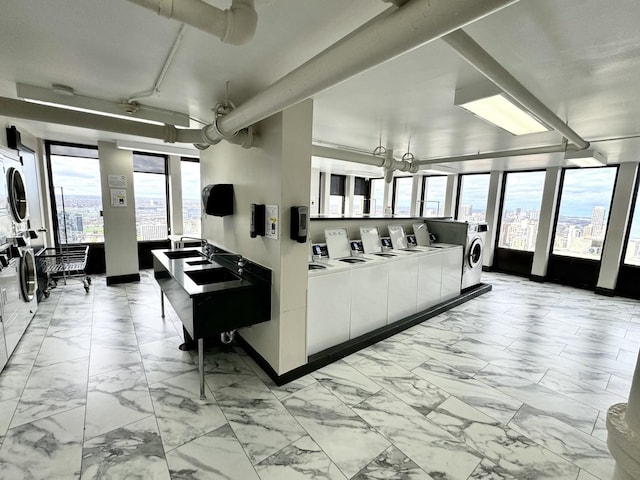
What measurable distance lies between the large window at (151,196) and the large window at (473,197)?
705 centimetres

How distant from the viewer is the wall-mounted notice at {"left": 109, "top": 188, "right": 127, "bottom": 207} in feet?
16.0

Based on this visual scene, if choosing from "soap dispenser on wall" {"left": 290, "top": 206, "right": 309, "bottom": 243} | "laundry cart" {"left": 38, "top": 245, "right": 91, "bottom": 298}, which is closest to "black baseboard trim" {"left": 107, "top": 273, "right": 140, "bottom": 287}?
"laundry cart" {"left": 38, "top": 245, "right": 91, "bottom": 298}

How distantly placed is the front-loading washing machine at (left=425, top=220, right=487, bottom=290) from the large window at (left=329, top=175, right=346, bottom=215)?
3865 mm

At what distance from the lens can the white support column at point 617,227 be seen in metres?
5.16

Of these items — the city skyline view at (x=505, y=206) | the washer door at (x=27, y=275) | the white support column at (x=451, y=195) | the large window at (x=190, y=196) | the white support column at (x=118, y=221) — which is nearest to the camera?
the washer door at (x=27, y=275)

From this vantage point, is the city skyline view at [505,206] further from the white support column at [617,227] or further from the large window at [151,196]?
the white support column at [617,227]

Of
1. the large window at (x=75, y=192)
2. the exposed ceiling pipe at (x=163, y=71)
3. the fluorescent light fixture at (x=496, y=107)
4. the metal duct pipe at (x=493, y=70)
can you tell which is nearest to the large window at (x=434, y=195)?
the fluorescent light fixture at (x=496, y=107)

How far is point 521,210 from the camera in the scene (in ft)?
21.7

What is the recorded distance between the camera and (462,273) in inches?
191

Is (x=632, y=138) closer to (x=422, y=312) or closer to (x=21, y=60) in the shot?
(x=422, y=312)

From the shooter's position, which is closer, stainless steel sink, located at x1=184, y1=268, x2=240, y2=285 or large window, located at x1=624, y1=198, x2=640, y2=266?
stainless steel sink, located at x1=184, y1=268, x2=240, y2=285

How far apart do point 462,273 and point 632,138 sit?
262cm

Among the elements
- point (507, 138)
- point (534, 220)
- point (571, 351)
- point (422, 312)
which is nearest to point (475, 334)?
point (422, 312)

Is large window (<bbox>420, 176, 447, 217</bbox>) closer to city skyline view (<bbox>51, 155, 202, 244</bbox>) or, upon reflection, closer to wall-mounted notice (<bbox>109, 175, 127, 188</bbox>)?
city skyline view (<bbox>51, 155, 202, 244</bbox>)
